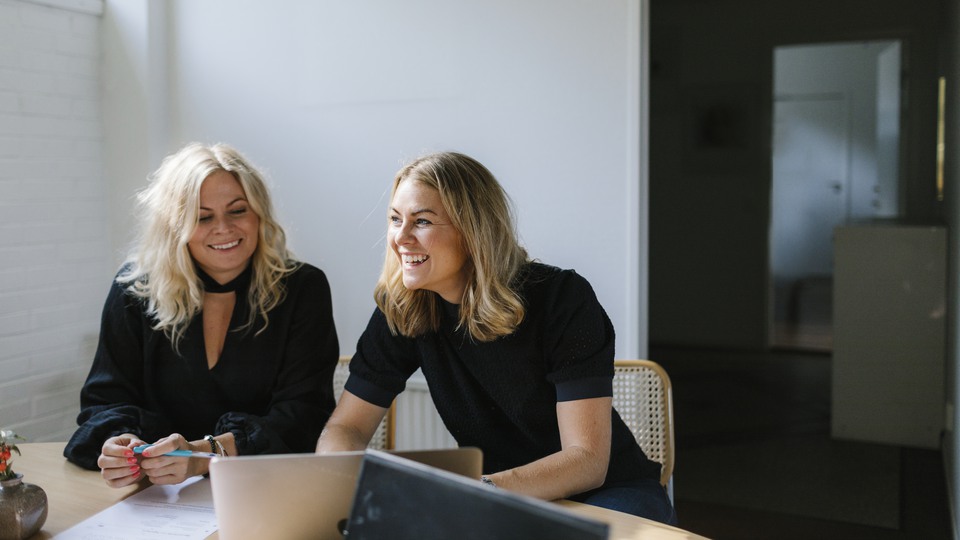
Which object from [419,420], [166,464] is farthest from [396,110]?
[166,464]

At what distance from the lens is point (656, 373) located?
89.4 inches

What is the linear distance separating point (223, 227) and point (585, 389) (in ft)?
3.10

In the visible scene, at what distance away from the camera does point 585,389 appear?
1.79m

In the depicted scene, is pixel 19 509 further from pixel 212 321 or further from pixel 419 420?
pixel 419 420

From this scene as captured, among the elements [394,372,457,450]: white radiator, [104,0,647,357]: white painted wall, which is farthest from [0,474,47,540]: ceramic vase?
[394,372,457,450]: white radiator

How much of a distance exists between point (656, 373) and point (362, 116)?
4.93 feet

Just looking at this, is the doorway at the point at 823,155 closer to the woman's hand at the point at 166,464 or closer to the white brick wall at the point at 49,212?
the white brick wall at the point at 49,212

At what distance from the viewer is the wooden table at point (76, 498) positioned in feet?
4.78

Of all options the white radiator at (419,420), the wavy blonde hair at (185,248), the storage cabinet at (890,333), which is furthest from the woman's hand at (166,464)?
the storage cabinet at (890,333)

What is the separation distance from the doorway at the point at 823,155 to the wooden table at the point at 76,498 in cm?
573

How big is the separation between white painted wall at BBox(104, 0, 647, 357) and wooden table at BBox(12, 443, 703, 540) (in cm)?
140

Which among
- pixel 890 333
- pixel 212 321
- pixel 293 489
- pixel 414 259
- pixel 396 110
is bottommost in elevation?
pixel 890 333

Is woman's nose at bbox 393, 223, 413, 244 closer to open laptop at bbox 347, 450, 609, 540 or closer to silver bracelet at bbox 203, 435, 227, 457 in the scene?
silver bracelet at bbox 203, 435, 227, 457

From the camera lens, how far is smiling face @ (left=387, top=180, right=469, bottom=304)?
185 cm
